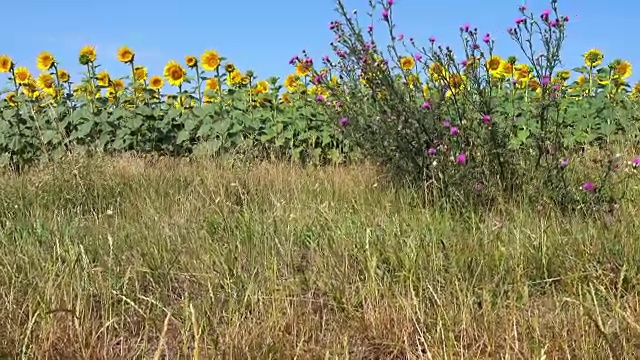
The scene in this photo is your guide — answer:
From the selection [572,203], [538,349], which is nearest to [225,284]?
[538,349]

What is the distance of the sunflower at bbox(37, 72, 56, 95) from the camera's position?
660cm

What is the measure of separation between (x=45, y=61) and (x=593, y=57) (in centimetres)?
503

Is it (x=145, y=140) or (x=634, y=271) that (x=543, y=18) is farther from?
(x=145, y=140)

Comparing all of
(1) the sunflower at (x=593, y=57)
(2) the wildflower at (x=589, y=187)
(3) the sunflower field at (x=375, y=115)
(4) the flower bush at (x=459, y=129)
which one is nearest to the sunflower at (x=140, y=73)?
(3) the sunflower field at (x=375, y=115)

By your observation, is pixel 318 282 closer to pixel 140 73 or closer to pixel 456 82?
pixel 456 82

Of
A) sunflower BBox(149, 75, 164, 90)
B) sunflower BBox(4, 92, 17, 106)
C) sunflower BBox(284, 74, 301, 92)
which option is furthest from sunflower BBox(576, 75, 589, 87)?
sunflower BBox(4, 92, 17, 106)

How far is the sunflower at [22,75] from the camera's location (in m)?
6.43

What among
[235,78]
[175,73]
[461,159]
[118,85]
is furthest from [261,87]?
[461,159]

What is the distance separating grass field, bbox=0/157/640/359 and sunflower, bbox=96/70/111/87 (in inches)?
132

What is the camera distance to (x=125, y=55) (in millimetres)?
6633

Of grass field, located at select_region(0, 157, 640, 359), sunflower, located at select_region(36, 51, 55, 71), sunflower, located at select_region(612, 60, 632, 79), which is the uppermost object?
sunflower, located at select_region(36, 51, 55, 71)

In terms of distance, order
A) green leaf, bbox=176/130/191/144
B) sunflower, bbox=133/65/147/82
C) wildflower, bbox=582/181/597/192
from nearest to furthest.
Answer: wildflower, bbox=582/181/597/192, green leaf, bbox=176/130/191/144, sunflower, bbox=133/65/147/82

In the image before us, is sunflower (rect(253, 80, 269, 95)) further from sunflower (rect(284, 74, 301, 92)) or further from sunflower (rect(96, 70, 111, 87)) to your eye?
sunflower (rect(96, 70, 111, 87))

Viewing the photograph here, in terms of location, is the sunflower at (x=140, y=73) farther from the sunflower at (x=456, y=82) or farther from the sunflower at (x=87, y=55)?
the sunflower at (x=456, y=82)
